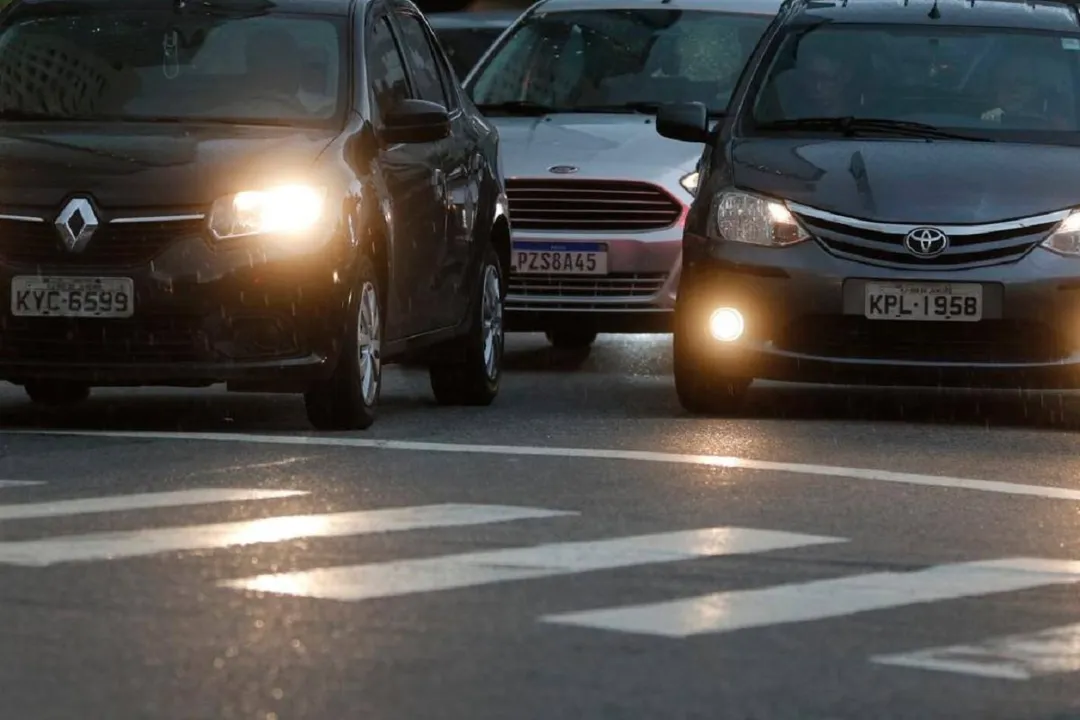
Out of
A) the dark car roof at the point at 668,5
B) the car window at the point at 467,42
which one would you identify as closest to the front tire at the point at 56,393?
the dark car roof at the point at 668,5

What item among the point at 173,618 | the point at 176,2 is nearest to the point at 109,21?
the point at 176,2

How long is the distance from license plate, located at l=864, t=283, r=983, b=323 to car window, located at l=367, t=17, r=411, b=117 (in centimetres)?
205

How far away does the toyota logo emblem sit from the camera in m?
12.2

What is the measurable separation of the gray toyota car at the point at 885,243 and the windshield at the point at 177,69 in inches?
68.6

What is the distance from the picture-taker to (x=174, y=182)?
11281mm

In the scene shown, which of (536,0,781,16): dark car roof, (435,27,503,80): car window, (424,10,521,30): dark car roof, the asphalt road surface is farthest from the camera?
(424,10,521,30): dark car roof

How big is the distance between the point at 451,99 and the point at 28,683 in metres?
7.77

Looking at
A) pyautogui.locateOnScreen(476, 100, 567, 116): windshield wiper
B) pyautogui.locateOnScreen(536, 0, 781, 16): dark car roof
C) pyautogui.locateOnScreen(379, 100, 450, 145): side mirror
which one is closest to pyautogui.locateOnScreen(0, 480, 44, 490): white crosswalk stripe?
pyautogui.locateOnScreen(379, 100, 450, 145): side mirror

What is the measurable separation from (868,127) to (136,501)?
487cm

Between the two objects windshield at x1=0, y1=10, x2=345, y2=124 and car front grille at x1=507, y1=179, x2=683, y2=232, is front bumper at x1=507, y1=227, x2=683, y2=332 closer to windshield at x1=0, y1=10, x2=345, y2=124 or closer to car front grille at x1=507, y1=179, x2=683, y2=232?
car front grille at x1=507, y1=179, x2=683, y2=232

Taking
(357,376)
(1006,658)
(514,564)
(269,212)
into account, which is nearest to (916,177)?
(357,376)

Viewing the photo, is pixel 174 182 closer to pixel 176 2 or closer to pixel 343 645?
pixel 176 2

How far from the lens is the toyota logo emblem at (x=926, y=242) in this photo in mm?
12156

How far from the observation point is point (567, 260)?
1559 cm
